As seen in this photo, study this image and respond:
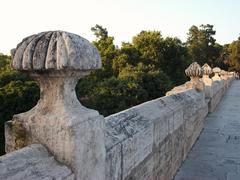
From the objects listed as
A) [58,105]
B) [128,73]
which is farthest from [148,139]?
[128,73]

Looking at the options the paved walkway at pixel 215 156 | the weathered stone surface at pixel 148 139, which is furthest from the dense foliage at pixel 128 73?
the weathered stone surface at pixel 148 139

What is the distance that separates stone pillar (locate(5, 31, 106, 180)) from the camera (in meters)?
2.08

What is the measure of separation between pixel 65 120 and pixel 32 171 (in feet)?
1.12

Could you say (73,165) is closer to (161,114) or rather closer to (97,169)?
(97,169)

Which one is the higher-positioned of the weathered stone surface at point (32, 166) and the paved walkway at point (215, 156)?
the weathered stone surface at point (32, 166)

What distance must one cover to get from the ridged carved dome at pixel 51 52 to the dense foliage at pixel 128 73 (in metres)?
14.1

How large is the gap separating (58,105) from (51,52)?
1.09 ft

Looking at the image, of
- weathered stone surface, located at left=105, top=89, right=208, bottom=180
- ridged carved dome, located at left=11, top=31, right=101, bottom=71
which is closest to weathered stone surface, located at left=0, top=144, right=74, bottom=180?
ridged carved dome, located at left=11, top=31, right=101, bottom=71

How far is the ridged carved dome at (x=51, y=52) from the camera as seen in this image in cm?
206

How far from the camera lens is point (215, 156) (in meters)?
6.28

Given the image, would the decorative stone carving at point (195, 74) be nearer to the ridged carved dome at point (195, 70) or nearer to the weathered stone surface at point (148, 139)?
the ridged carved dome at point (195, 70)

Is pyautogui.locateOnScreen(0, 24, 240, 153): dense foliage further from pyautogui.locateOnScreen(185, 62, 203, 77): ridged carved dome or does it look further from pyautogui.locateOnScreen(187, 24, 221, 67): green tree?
pyautogui.locateOnScreen(185, 62, 203, 77): ridged carved dome

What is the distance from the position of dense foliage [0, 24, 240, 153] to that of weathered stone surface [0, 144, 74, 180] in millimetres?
14139

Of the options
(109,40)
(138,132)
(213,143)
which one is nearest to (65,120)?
(138,132)
